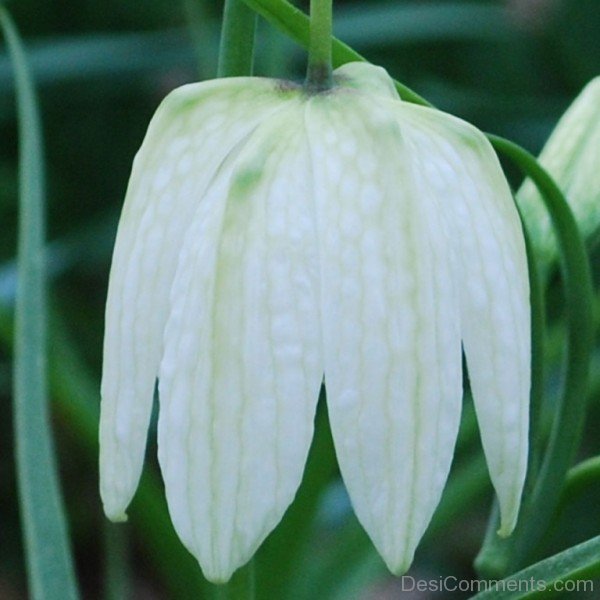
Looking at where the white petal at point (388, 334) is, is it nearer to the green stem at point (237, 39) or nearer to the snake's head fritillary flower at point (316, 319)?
the snake's head fritillary flower at point (316, 319)

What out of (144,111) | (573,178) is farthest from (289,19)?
(144,111)

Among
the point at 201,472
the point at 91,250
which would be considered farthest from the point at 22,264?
the point at 91,250

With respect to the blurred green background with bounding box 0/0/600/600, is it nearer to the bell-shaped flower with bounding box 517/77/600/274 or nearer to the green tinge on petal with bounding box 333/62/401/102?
the bell-shaped flower with bounding box 517/77/600/274

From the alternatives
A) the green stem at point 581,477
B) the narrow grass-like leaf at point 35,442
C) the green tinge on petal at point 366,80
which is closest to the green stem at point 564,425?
the green stem at point 581,477

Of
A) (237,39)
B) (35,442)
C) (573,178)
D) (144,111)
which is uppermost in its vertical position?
(237,39)

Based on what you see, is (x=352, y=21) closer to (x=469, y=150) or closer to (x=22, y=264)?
(x=22, y=264)

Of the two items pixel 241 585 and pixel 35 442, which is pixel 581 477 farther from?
pixel 35 442
